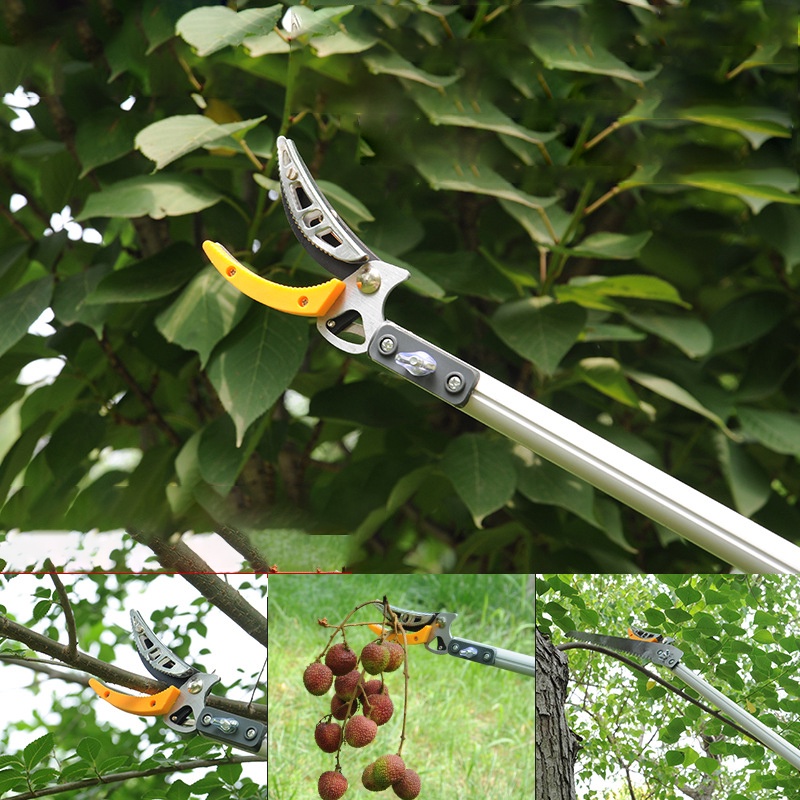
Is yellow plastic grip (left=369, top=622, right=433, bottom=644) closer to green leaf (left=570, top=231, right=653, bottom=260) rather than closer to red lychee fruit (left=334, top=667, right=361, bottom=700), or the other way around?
red lychee fruit (left=334, top=667, right=361, bottom=700)

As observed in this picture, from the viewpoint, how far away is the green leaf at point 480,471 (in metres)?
0.49

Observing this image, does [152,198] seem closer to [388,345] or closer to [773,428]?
[388,345]

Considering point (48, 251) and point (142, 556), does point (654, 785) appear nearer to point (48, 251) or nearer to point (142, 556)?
point (142, 556)

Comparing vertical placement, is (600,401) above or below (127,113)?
below

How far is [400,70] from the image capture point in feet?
1.63

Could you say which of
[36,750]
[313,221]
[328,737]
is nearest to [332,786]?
[328,737]

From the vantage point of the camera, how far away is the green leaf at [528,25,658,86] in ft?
1.69

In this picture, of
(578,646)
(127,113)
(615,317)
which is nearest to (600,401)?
(615,317)

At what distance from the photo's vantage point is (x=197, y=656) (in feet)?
1.19

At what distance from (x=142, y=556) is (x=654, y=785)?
251 mm

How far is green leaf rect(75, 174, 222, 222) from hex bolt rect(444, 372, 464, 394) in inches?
9.9

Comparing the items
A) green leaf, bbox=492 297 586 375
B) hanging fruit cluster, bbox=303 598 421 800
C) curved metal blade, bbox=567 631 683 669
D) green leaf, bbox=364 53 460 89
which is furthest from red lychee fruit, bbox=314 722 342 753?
green leaf, bbox=364 53 460 89

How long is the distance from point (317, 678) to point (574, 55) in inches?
15.0

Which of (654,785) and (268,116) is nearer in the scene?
(654,785)
